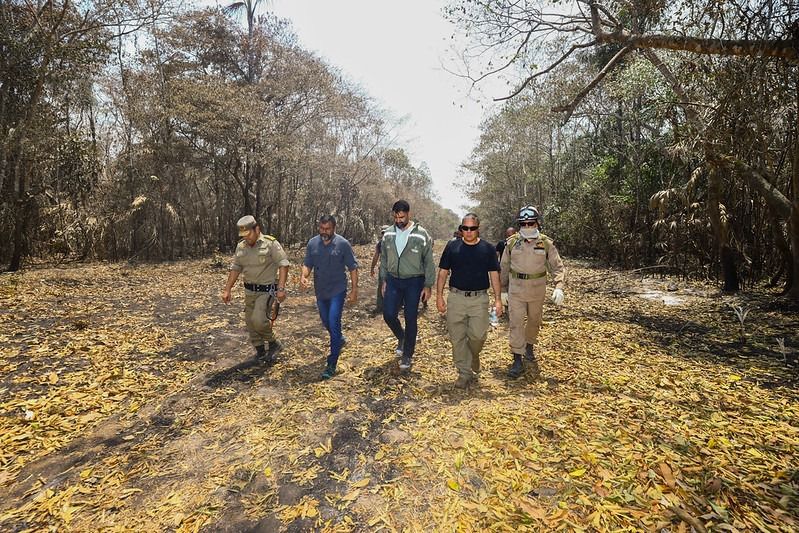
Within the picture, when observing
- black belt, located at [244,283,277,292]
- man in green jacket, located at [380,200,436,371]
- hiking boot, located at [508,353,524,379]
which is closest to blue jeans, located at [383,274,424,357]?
man in green jacket, located at [380,200,436,371]

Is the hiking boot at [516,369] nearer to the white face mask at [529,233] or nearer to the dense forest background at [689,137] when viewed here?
the white face mask at [529,233]

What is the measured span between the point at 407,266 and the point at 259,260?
2.00 metres

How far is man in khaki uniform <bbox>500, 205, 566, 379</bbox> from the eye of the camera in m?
4.71

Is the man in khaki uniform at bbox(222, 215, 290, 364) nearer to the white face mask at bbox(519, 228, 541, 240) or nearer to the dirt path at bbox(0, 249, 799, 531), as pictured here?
the dirt path at bbox(0, 249, 799, 531)

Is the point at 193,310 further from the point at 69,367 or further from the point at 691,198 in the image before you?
the point at 691,198

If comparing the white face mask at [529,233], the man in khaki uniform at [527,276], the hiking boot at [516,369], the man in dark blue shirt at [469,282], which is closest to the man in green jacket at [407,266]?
the man in dark blue shirt at [469,282]

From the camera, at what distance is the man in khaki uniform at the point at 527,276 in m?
4.71

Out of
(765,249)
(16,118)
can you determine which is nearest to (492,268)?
(765,249)

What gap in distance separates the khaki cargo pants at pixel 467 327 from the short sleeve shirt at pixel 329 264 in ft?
4.68

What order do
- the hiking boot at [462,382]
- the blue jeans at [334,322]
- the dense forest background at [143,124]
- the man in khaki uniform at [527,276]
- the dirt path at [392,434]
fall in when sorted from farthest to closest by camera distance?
1. the dense forest background at [143,124]
2. the blue jeans at [334,322]
3. the man in khaki uniform at [527,276]
4. the hiking boot at [462,382]
5. the dirt path at [392,434]

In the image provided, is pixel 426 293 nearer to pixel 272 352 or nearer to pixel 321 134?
pixel 272 352

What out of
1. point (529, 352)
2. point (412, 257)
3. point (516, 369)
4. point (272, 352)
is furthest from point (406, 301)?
point (272, 352)

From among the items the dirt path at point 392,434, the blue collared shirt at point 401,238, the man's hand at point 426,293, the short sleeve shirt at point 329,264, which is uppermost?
the blue collared shirt at point 401,238

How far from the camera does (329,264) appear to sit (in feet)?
16.1
